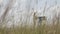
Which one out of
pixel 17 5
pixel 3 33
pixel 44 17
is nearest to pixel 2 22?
pixel 3 33

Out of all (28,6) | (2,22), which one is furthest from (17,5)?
(2,22)

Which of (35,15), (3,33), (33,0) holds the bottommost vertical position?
(3,33)

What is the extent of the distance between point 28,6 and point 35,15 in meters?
0.12

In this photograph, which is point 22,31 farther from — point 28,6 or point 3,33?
point 28,6

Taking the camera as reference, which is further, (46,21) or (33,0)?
(33,0)

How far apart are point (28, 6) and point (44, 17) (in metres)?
0.18

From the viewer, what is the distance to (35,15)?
1026 mm

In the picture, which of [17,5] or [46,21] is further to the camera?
[17,5]

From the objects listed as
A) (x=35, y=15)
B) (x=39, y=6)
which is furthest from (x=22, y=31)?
(x=39, y=6)

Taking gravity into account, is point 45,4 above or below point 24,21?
above

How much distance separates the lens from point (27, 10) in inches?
→ 42.2

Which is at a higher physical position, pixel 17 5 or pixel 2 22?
pixel 17 5

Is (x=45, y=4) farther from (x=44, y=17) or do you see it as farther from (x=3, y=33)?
(x=3, y=33)

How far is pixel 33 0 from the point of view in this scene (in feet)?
3.78
